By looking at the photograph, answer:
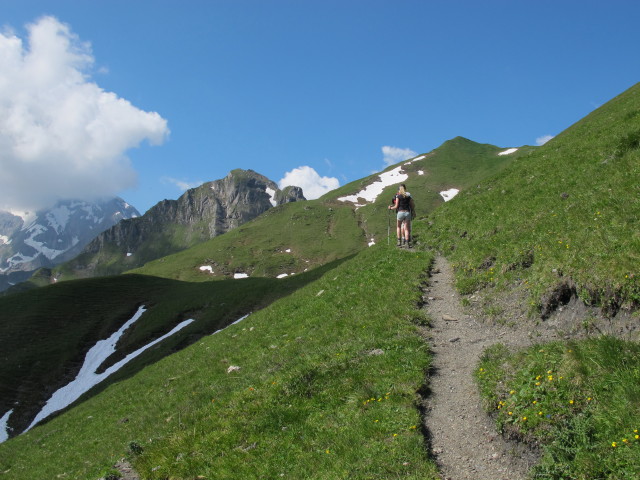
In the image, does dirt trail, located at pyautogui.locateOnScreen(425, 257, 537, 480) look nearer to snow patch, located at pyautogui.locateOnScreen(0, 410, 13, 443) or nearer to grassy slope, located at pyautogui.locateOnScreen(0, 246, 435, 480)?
grassy slope, located at pyautogui.locateOnScreen(0, 246, 435, 480)

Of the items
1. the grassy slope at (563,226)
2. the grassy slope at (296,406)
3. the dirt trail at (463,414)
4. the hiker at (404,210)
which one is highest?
the hiker at (404,210)

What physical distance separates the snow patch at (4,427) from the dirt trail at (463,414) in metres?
50.6

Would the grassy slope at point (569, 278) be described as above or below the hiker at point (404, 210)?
below

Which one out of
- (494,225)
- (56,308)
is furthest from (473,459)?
(56,308)

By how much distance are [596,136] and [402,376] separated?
1043 inches

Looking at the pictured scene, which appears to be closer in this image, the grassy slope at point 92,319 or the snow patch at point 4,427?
the snow patch at point 4,427

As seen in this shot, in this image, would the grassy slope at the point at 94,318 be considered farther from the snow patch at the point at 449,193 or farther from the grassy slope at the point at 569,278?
the snow patch at the point at 449,193

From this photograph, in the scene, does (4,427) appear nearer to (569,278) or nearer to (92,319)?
(92,319)

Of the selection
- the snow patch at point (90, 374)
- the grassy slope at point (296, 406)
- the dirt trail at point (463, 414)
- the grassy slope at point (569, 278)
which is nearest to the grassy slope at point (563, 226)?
the grassy slope at point (569, 278)

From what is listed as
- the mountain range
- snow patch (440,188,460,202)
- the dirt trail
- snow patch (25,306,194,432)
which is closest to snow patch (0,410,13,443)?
snow patch (25,306,194,432)

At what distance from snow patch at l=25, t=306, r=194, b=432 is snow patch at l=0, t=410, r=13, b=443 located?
6.93 ft

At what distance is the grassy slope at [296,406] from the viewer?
9344 mm

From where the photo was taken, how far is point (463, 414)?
9.67m

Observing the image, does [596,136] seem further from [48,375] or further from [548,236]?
[48,375]
